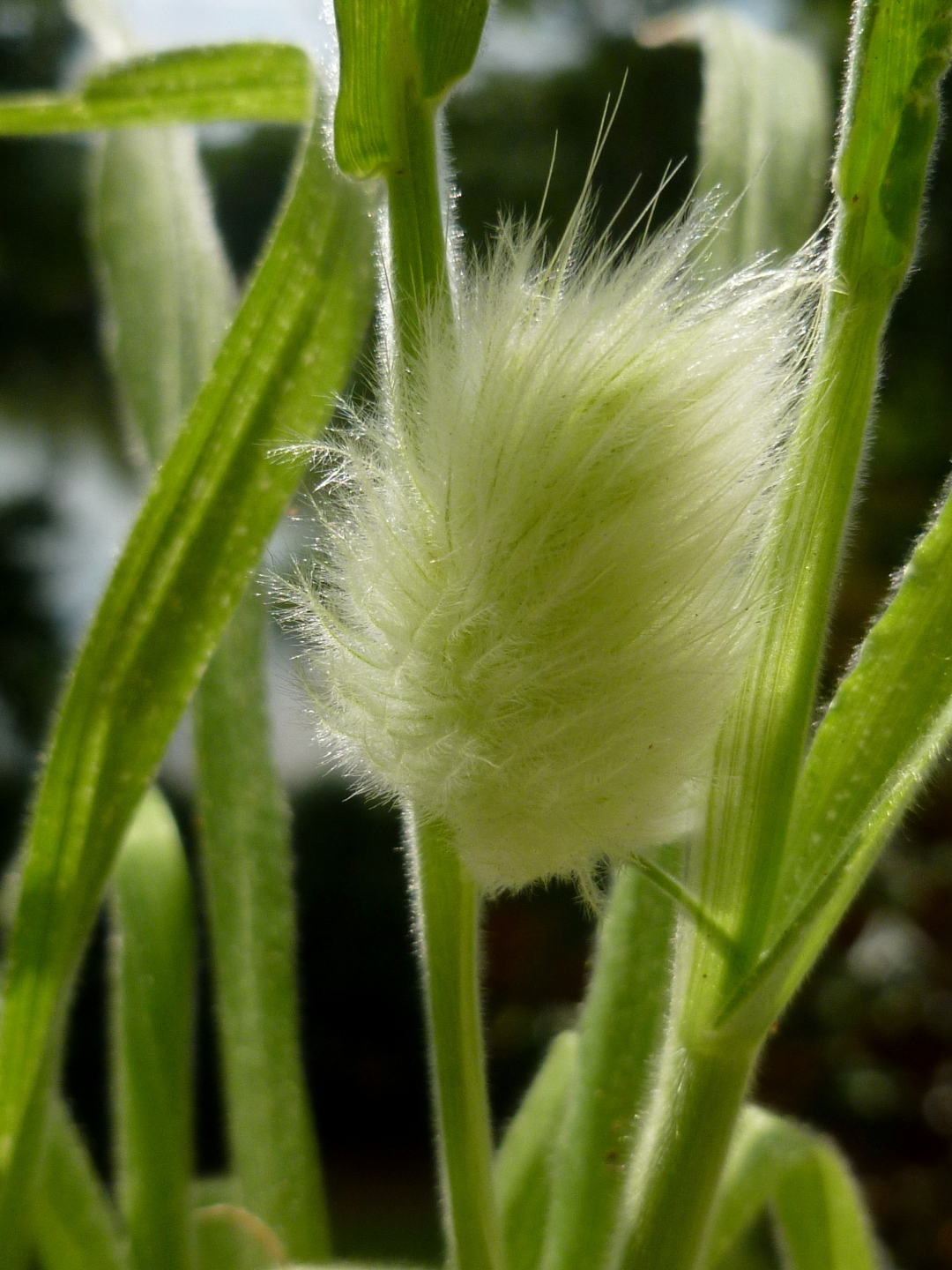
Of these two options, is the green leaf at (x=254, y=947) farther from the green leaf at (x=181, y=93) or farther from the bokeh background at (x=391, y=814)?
the bokeh background at (x=391, y=814)

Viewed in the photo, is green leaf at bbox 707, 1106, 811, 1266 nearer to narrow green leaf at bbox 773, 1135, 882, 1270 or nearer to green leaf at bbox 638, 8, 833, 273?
narrow green leaf at bbox 773, 1135, 882, 1270

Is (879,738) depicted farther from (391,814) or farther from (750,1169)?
(391,814)

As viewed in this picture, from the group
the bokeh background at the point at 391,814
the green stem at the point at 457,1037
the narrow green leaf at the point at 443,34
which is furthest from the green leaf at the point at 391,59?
the bokeh background at the point at 391,814

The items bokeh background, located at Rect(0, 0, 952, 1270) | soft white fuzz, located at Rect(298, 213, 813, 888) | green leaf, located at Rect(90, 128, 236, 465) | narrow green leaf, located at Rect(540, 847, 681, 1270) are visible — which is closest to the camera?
soft white fuzz, located at Rect(298, 213, 813, 888)

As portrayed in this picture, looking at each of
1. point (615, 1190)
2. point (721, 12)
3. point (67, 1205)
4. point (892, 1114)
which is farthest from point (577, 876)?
point (892, 1114)

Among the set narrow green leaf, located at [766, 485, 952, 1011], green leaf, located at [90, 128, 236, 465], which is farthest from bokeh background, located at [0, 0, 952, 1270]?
narrow green leaf, located at [766, 485, 952, 1011]

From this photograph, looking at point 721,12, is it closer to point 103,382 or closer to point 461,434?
point 461,434

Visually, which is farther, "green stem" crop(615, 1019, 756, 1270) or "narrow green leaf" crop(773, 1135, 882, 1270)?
"narrow green leaf" crop(773, 1135, 882, 1270)
